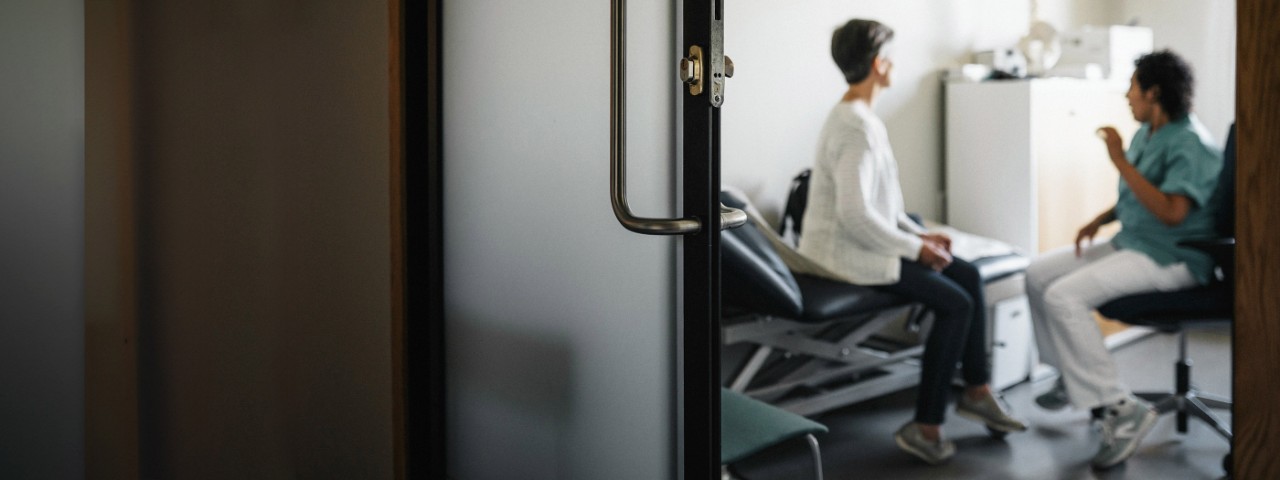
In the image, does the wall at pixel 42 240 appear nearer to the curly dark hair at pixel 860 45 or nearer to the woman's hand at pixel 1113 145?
the curly dark hair at pixel 860 45

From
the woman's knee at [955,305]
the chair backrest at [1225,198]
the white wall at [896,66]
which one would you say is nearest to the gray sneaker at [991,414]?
the woman's knee at [955,305]

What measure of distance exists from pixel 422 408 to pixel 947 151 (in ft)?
9.93

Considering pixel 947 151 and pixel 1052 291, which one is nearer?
pixel 1052 291

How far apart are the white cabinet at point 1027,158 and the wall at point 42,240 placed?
3.27 meters

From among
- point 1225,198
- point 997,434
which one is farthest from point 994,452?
point 1225,198

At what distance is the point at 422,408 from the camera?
198cm

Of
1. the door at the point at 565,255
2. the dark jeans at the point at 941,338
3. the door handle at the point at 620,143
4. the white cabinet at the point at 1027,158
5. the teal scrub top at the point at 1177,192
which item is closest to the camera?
the door handle at the point at 620,143

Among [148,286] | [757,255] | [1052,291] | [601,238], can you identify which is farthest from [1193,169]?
[148,286]

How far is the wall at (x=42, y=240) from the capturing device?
2131 millimetres

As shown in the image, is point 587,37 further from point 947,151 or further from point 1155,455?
point 947,151

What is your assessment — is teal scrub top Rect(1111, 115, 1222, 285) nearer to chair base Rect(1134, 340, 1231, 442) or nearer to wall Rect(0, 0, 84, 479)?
chair base Rect(1134, 340, 1231, 442)

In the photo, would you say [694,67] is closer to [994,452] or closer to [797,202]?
[994,452]

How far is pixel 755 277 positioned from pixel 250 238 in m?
1.35

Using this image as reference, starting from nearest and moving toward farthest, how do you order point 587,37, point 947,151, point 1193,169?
point 587,37, point 1193,169, point 947,151
